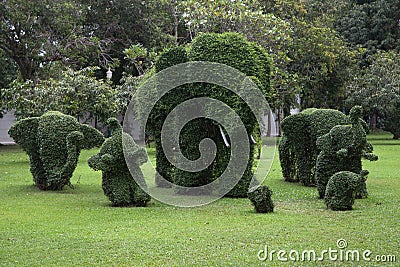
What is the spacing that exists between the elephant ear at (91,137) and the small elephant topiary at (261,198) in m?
4.77

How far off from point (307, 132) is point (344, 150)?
10.1 ft

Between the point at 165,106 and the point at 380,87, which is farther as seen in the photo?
the point at 380,87

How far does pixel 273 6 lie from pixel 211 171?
65.1 ft

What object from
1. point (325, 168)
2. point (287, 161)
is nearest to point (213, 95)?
point (325, 168)

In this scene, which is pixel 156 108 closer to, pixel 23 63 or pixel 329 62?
pixel 23 63

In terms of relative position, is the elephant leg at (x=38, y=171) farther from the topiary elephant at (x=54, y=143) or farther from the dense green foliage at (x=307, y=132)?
the dense green foliage at (x=307, y=132)

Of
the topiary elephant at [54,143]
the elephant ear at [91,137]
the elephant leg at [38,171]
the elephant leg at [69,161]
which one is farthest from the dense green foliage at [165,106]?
the elephant leg at [38,171]

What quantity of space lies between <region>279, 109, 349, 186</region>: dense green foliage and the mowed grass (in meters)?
1.39

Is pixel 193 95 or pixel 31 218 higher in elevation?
pixel 193 95

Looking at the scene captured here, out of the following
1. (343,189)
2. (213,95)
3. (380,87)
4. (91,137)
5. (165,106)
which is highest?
(380,87)

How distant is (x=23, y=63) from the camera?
2831 cm

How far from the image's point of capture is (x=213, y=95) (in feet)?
42.7

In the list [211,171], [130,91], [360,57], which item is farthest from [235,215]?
[360,57]

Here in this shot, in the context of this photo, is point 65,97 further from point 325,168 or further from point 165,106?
point 325,168
